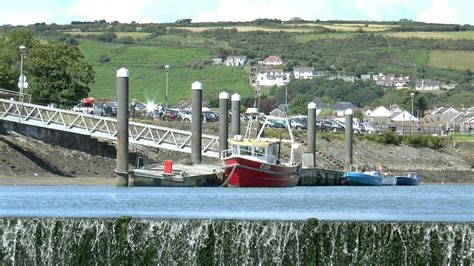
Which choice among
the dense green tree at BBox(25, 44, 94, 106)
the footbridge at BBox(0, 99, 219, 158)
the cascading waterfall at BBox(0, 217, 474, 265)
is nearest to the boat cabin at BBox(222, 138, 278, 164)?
the footbridge at BBox(0, 99, 219, 158)

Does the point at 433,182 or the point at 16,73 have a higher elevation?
the point at 16,73

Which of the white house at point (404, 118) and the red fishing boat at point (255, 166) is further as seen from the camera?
the white house at point (404, 118)

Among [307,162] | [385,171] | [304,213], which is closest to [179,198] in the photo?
[304,213]

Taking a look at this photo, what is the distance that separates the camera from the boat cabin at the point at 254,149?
8838 centimetres

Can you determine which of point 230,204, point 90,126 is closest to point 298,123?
point 90,126

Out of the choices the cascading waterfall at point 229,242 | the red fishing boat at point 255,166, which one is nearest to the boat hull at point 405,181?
the red fishing boat at point 255,166

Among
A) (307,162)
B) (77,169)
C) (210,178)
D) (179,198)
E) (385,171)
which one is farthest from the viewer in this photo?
(385,171)

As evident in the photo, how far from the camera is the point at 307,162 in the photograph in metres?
101

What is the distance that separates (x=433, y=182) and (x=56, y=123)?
124 ft

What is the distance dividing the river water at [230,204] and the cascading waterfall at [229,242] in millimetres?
8040

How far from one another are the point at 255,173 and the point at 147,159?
13220mm

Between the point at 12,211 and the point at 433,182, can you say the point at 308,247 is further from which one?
the point at 433,182

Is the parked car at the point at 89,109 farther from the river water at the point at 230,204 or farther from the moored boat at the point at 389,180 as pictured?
the river water at the point at 230,204

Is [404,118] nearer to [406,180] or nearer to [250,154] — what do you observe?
[406,180]
